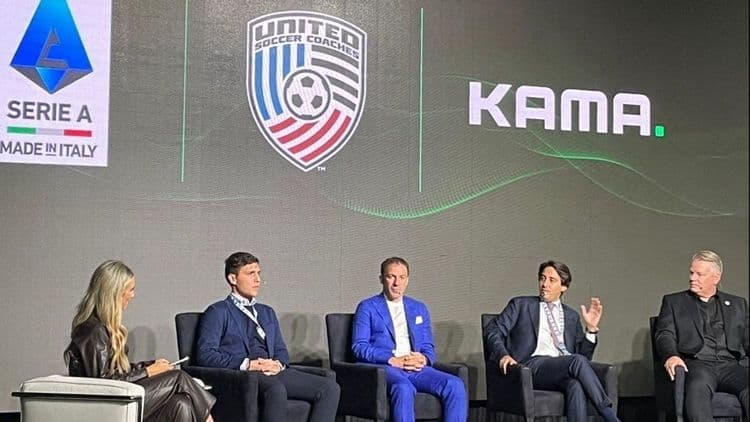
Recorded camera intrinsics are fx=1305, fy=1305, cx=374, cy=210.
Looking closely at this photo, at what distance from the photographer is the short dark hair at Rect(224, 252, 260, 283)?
6652 mm

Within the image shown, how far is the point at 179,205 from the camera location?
283 inches

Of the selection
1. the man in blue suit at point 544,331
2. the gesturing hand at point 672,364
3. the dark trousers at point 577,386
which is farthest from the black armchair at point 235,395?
the gesturing hand at point 672,364

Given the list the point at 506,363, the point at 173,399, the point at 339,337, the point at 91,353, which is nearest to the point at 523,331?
the point at 506,363

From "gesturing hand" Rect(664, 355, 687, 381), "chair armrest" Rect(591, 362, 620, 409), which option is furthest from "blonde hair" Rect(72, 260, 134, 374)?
"gesturing hand" Rect(664, 355, 687, 381)

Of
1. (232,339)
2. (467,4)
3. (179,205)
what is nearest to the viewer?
(232,339)

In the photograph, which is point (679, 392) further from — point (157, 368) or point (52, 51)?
point (52, 51)

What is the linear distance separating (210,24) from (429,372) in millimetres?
2275

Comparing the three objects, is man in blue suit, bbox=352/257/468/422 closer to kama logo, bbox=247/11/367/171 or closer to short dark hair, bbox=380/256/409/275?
short dark hair, bbox=380/256/409/275

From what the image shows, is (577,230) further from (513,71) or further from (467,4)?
(467,4)

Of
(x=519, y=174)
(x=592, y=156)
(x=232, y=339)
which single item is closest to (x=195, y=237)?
(x=232, y=339)

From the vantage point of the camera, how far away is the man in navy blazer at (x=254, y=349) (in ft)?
21.0

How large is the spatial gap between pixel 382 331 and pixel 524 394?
82 cm

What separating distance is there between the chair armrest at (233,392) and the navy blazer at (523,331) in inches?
59.4

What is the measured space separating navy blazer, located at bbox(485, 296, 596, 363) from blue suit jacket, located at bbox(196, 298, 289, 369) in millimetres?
1214
